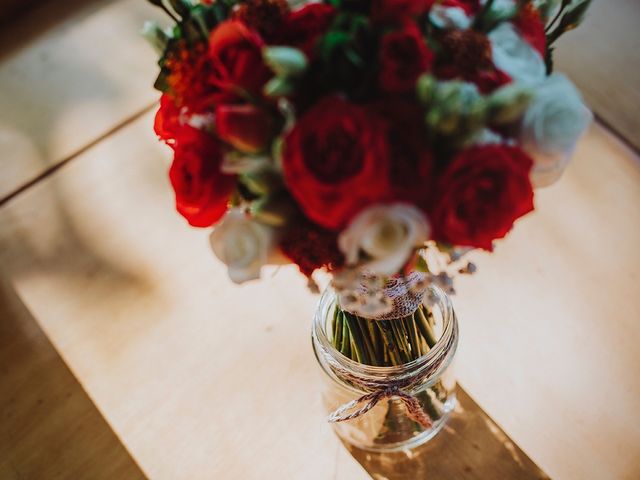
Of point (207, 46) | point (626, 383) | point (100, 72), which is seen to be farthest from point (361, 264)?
point (100, 72)

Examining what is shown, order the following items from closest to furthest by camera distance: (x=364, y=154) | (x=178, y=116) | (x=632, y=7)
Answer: (x=364, y=154) < (x=178, y=116) < (x=632, y=7)

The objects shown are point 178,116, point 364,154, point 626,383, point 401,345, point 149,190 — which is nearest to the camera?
point 364,154

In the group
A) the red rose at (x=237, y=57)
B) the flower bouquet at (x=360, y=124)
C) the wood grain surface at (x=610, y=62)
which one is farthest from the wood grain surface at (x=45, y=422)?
the wood grain surface at (x=610, y=62)

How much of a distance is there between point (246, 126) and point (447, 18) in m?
0.17

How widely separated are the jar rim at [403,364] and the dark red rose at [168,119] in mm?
284

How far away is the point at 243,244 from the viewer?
44cm

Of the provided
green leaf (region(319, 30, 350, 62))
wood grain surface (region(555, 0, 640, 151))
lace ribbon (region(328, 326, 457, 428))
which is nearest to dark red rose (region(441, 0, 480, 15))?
green leaf (region(319, 30, 350, 62))

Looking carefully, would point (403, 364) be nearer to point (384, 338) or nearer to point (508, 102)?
point (384, 338)

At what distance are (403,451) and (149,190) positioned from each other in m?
0.56

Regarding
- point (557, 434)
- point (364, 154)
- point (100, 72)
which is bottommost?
point (557, 434)

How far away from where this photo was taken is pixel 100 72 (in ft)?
3.77

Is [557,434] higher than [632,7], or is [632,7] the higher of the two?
[632,7]

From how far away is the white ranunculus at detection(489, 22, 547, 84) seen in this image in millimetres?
435

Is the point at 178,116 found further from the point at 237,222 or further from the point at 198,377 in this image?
the point at 198,377
